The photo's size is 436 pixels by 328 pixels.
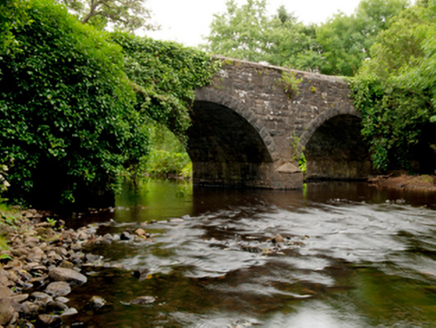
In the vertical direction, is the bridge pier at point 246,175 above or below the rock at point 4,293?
above

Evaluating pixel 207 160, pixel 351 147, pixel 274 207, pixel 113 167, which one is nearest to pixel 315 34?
pixel 351 147

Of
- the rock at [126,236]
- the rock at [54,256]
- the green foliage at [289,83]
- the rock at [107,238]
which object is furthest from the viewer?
the green foliage at [289,83]

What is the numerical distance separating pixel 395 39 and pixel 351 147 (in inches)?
202

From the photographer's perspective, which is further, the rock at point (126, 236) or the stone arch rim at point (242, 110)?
the stone arch rim at point (242, 110)

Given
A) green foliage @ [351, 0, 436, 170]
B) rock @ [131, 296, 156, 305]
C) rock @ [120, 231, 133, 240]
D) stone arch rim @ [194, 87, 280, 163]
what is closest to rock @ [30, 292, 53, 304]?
rock @ [131, 296, 156, 305]

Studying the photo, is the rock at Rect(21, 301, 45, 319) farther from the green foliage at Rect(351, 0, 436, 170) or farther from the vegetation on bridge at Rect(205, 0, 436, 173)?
the green foliage at Rect(351, 0, 436, 170)

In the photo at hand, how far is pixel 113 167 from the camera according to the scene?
6941 mm

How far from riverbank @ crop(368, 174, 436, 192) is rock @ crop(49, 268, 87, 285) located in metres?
12.8

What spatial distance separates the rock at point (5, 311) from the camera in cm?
242

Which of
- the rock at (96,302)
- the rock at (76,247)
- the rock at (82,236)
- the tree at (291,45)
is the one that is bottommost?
the rock at (96,302)

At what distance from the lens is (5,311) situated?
8.04 ft

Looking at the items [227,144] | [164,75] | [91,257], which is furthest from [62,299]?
[227,144]

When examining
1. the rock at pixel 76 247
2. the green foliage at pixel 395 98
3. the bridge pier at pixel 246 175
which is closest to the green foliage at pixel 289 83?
the bridge pier at pixel 246 175

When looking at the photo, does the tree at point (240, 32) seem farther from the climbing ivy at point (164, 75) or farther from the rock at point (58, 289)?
the rock at point (58, 289)
